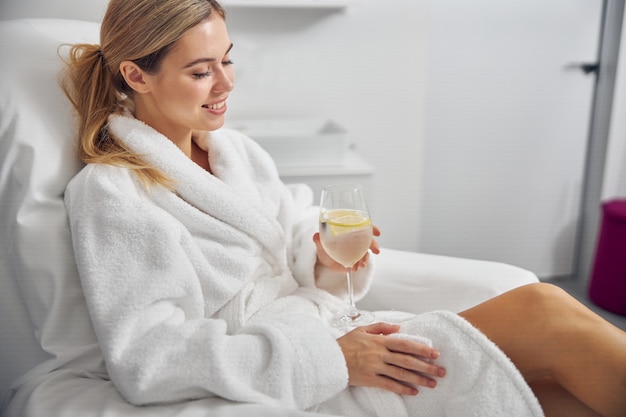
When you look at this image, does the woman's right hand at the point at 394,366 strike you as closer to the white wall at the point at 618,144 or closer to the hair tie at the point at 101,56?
the hair tie at the point at 101,56

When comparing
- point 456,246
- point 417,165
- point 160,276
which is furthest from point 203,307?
point 456,246

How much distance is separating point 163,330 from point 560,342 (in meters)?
0.57

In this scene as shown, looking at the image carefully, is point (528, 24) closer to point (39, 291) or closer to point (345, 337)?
point (345, 337)

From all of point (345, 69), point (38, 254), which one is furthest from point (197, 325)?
point (345, 69)

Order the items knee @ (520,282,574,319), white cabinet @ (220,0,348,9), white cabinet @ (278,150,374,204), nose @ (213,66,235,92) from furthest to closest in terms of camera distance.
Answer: white cabinet @ (220,0,348,9) → white cabinet @ (278,150,374,204) → nose @ (213,66,235,92) → knee @ (520,282,574,319)

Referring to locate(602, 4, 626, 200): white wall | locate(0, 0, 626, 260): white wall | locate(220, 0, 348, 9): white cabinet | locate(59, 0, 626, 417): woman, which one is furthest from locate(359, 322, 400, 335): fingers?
locate(602, 4, 626, 200): white wall

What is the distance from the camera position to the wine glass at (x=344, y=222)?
2.97ft

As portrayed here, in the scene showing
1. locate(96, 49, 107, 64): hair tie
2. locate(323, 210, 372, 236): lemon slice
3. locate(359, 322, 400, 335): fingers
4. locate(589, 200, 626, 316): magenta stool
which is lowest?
locate(589, 200, 626, 316): magenta stool

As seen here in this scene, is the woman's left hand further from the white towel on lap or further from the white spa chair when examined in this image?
the white spa chair

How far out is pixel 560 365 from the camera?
2.76ft

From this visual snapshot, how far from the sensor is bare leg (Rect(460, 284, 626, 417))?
803 mm

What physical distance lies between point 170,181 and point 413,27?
1.36m

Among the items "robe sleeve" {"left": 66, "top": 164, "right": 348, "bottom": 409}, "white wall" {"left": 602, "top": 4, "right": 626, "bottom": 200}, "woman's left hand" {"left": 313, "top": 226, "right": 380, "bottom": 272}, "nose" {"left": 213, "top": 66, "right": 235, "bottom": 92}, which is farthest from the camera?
"white wall" {"left": 602, "top": 4, "right": 626, "bottom": 200}

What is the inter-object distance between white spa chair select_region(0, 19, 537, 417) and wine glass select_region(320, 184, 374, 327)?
294mm
